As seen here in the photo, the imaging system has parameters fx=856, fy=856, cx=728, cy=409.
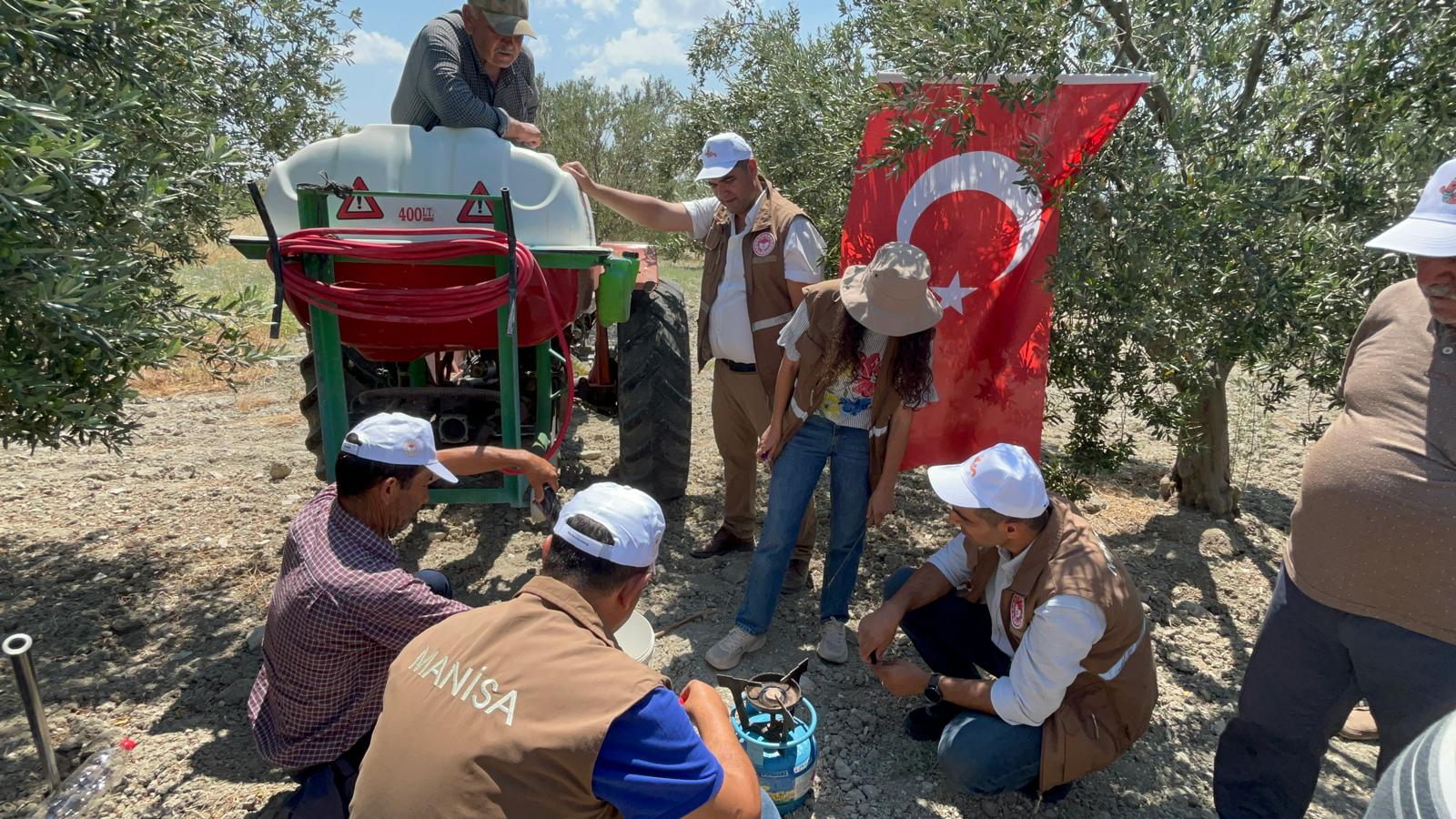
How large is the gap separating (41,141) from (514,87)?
6.63 feet

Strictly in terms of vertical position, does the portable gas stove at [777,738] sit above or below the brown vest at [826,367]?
below

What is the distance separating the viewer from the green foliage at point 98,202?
6.74ft

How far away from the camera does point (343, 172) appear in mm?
3172

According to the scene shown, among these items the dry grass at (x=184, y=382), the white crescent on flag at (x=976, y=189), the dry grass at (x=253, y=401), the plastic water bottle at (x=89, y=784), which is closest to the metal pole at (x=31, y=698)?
the plastic water bottle at (x=89, y=784)

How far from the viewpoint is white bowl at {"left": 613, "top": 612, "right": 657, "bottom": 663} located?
8.50 feet

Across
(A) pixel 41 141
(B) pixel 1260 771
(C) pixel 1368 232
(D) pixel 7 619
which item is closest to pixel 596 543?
(A) pixel 41 141

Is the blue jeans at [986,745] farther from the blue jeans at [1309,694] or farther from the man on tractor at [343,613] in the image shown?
the man on tractor at [343,613]

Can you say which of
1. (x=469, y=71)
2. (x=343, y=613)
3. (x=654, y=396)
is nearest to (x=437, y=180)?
(x=469, y=71)

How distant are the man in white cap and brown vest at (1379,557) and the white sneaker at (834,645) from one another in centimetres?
127

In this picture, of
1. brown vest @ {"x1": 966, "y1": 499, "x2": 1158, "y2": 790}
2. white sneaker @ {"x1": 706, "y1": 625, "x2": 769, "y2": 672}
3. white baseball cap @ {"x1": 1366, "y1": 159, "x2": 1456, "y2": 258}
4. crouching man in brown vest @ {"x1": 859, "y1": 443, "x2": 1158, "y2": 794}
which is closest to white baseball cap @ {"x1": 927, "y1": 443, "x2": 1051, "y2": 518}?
crouching man in brown vest @ {"x1": 859, "y1": 443, "x2": 1158, "y2": 794}

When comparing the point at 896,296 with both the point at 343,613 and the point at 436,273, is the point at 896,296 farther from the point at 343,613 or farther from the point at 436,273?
the point at 343,613

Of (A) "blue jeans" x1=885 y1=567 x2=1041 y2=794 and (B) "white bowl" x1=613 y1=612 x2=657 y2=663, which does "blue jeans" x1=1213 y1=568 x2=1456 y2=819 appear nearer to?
(A) "blue jeans" x1=885 y1=567 x2=1041 y2=794

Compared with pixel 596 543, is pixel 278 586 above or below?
below

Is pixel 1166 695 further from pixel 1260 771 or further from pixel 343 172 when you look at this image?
pixel 343 172
